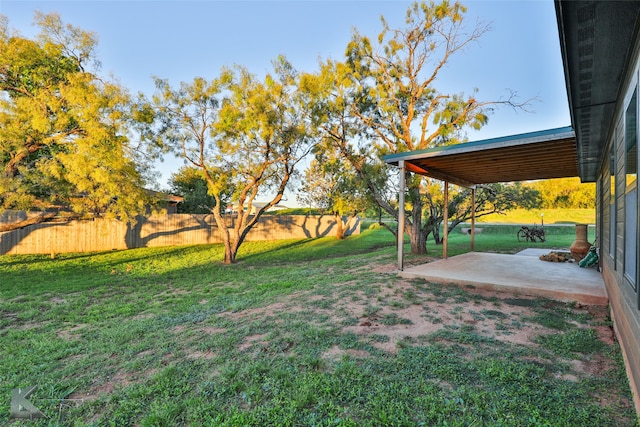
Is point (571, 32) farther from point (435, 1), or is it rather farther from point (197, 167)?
point (197, 167)

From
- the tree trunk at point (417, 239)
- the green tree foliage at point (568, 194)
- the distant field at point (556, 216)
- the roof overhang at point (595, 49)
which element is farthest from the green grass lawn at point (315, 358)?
the green tree foliage at point (568, 194)

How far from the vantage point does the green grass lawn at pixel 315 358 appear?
78.0 inches

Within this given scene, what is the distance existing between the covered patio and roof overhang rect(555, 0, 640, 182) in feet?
6.22

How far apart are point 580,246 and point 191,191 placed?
16.5m

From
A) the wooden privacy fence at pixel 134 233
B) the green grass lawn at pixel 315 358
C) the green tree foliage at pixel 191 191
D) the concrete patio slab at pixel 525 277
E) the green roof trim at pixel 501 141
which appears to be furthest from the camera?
the green tree foliage at pixel 191 191

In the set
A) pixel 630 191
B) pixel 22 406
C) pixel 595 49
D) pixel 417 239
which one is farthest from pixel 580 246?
pixel 22 406

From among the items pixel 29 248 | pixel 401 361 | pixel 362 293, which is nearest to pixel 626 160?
pixel 401 361

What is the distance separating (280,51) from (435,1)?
433 cm

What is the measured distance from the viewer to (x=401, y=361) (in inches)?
102

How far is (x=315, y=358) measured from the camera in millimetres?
2688

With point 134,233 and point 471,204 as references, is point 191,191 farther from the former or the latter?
point 471,204

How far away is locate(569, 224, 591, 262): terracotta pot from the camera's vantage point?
729 cm

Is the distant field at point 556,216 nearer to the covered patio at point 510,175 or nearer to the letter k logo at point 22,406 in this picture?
the covered patio at point 510,175

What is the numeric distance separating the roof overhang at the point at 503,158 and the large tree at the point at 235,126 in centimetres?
366
